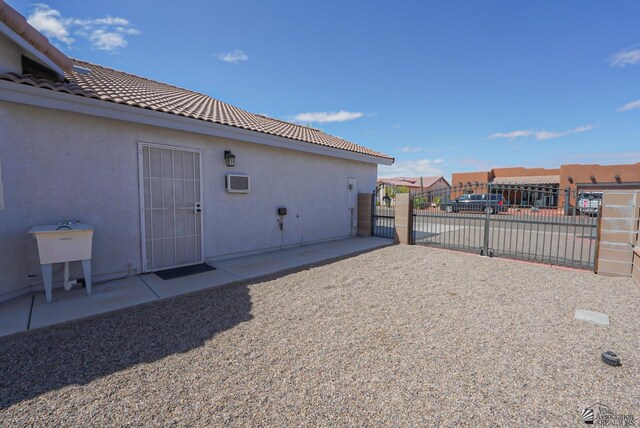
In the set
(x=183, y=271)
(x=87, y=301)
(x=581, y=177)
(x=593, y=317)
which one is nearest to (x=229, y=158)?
(x=183, y=271)

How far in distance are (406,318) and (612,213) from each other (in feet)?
19.4

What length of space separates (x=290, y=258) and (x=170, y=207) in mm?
3280

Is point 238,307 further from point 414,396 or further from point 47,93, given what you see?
point 47,93

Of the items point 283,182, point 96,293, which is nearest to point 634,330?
point 283,182

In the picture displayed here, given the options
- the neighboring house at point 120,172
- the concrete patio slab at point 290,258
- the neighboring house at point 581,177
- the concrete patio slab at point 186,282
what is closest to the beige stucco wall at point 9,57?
the neighboring house at point 120,172

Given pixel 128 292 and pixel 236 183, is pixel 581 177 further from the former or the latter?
pixel 128 292

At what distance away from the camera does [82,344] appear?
345cm

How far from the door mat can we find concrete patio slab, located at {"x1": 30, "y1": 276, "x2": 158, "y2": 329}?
0.56 metres

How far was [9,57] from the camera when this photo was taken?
4.73m

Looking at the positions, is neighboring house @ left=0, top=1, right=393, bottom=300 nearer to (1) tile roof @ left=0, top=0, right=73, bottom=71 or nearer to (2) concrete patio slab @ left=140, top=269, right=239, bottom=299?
(1) tile roof @ left=0, top=0, right=73, bottom=71

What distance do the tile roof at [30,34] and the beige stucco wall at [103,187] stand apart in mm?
1084

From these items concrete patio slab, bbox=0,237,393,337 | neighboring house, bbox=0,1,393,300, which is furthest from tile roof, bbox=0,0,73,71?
concrete patio slab, bbox=0,237,393,337

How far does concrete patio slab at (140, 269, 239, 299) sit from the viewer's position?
5191 mm

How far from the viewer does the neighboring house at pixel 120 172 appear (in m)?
4.67
